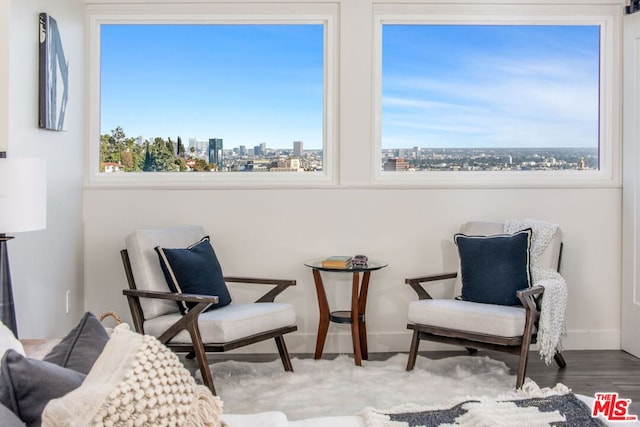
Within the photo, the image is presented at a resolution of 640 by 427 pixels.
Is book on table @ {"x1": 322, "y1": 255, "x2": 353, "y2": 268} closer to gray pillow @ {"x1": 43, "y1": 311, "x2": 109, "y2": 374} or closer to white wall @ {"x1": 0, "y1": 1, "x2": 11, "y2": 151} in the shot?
white wall @ {"x1": 0, "y1": 1, "x2": 11, "y2": 151}

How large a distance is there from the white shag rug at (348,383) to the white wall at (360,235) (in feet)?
1.53

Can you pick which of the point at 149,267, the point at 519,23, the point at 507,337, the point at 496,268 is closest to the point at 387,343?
the point at 496,268

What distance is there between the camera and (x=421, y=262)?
4645 mm

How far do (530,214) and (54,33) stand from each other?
326 centimetres

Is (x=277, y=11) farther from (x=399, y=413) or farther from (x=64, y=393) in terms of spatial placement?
(x=64, y=393)

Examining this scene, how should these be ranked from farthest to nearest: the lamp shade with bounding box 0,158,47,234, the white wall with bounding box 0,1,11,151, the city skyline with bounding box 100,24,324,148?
Answer: 1. the city skyline with bounding box 100,24,324,148
2. the white wall with bounding box 0,1,11,151
3. the lamp shade with bounding box 0,158,47,234

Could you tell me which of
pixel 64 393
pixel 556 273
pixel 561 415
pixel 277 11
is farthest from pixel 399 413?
pixel 277 11

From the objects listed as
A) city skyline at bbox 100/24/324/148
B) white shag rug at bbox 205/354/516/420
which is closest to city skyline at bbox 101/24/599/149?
city skyline at bbox 100/24/324/148

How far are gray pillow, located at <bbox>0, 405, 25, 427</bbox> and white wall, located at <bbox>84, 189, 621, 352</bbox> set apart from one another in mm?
3353

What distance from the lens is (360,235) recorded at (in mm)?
4625

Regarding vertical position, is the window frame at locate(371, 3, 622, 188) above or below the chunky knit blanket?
above

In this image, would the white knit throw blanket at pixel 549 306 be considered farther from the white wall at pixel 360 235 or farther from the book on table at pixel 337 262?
the book on table at pixel 337 262

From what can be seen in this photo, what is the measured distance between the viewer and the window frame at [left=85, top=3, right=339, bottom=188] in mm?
4613

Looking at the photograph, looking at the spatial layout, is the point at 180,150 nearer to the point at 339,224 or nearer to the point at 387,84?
the point at 339,224
